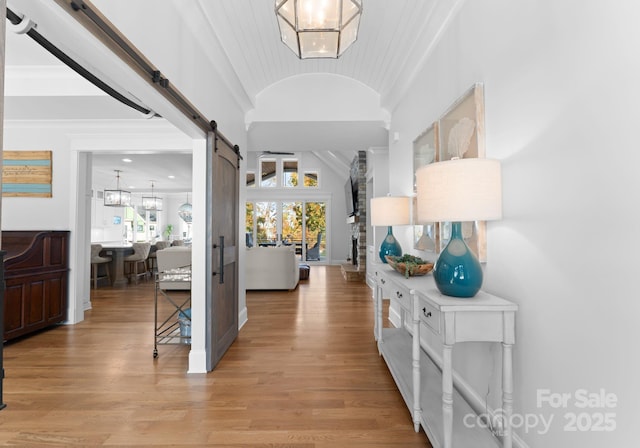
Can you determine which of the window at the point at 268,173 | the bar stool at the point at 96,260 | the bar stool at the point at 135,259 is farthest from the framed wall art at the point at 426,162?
the window at the point at 268,173

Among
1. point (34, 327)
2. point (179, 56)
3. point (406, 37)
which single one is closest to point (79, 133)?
point (34, 327)

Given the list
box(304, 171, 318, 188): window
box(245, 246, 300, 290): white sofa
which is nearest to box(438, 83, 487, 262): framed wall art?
box(245, 246, 300, 290): white sofa

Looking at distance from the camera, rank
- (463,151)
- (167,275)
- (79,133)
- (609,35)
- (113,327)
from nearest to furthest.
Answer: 1. (609,35)
2. (463,151)
3. (167,275)
4. (113,327)
5. (79,133)

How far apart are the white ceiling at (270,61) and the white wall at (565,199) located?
0.98 m

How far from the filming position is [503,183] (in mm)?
1687

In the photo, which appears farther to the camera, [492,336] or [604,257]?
[492,336]

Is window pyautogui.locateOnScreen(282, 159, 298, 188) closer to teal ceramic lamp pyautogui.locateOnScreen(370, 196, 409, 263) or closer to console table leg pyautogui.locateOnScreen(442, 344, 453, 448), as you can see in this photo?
teal ceramic lamp pyautogui.locateOnScreen(370, 196, 409, 263)

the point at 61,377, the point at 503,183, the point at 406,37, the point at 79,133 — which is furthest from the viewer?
the point at 79,133

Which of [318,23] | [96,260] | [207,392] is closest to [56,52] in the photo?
[318,23]

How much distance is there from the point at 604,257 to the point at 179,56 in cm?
257

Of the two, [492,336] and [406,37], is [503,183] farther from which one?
[406,37]

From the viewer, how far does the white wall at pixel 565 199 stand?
1.05 m

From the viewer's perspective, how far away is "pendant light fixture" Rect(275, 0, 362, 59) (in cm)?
172

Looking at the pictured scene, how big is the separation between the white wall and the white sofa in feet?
14.7
